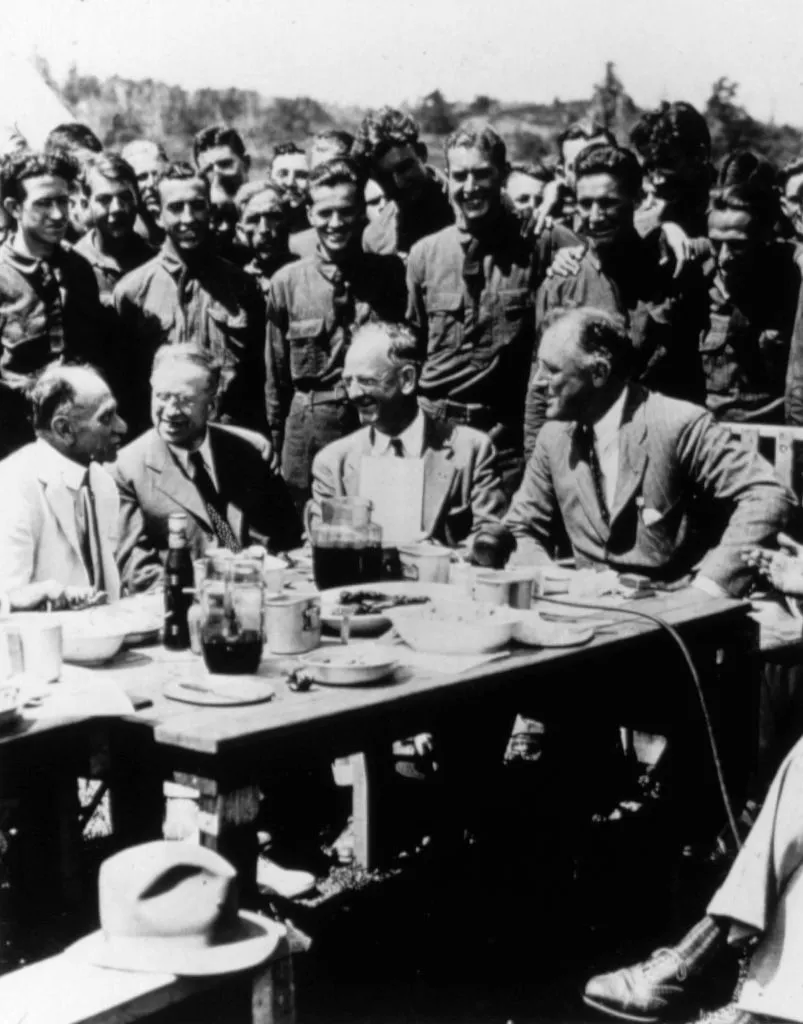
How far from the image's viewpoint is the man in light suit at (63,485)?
3.50m

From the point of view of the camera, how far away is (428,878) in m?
3.80

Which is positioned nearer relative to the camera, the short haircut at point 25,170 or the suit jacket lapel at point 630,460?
the suit jacket lapel at point 630,460

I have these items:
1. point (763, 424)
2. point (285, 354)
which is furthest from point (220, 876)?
point (285, 354)

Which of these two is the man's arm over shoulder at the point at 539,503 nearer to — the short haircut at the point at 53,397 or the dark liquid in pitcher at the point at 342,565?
the dark liquid in pitcher at the point at 342,565

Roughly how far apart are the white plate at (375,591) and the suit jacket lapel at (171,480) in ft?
3.33

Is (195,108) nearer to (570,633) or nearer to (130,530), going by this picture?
(130,530)

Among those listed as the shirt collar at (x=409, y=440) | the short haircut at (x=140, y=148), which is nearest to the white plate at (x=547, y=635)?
the shirt collar at (x=409, y=440)

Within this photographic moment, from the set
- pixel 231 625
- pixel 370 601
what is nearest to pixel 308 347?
pixel 370 601

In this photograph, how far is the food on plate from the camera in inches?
121

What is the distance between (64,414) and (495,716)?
1.52m

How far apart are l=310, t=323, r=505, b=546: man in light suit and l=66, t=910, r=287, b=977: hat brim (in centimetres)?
207

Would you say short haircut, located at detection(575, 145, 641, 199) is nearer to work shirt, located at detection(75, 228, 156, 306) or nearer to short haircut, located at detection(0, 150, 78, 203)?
short haircut, located at detection(0, 150, 78, 203)

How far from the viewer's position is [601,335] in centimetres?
388

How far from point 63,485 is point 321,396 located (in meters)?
2.19
